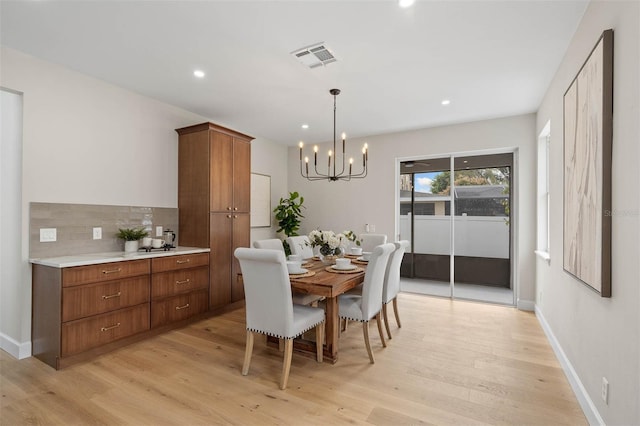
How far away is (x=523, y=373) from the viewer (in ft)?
8.21

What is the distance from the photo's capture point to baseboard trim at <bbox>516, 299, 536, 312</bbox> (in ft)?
13.7

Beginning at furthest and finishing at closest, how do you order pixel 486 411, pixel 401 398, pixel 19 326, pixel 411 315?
pixel 411 315 → pixel 19 326 → pixel 401 398 → pixel 486 411

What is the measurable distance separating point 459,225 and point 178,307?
164 inches

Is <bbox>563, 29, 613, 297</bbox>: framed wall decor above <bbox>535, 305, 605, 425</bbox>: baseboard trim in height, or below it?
above

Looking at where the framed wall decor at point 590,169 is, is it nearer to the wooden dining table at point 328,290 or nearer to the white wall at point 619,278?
the white wall at point 619,278

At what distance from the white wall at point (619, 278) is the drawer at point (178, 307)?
3.64 m

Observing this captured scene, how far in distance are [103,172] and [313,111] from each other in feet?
8.46

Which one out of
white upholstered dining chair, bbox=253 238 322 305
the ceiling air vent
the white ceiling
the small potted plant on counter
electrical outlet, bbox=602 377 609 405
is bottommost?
electrical outlet, bbox=602 377 609 405

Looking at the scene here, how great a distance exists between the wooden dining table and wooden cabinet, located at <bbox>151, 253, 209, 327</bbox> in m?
1.51

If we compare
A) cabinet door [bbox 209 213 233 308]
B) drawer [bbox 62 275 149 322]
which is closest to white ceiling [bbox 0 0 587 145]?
cabinet door [bbox 209 213 233 308]

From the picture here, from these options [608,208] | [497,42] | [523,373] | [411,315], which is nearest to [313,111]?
[497,42]

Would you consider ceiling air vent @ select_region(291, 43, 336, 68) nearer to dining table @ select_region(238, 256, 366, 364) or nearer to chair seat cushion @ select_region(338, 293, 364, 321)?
dining table @ select_region(238, 256, 366, 364)

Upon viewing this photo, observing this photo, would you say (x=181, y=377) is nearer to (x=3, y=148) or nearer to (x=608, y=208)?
(x=3, y=148)

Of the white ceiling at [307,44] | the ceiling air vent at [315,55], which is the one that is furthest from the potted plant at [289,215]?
the ceiling air vent at [315,55]
